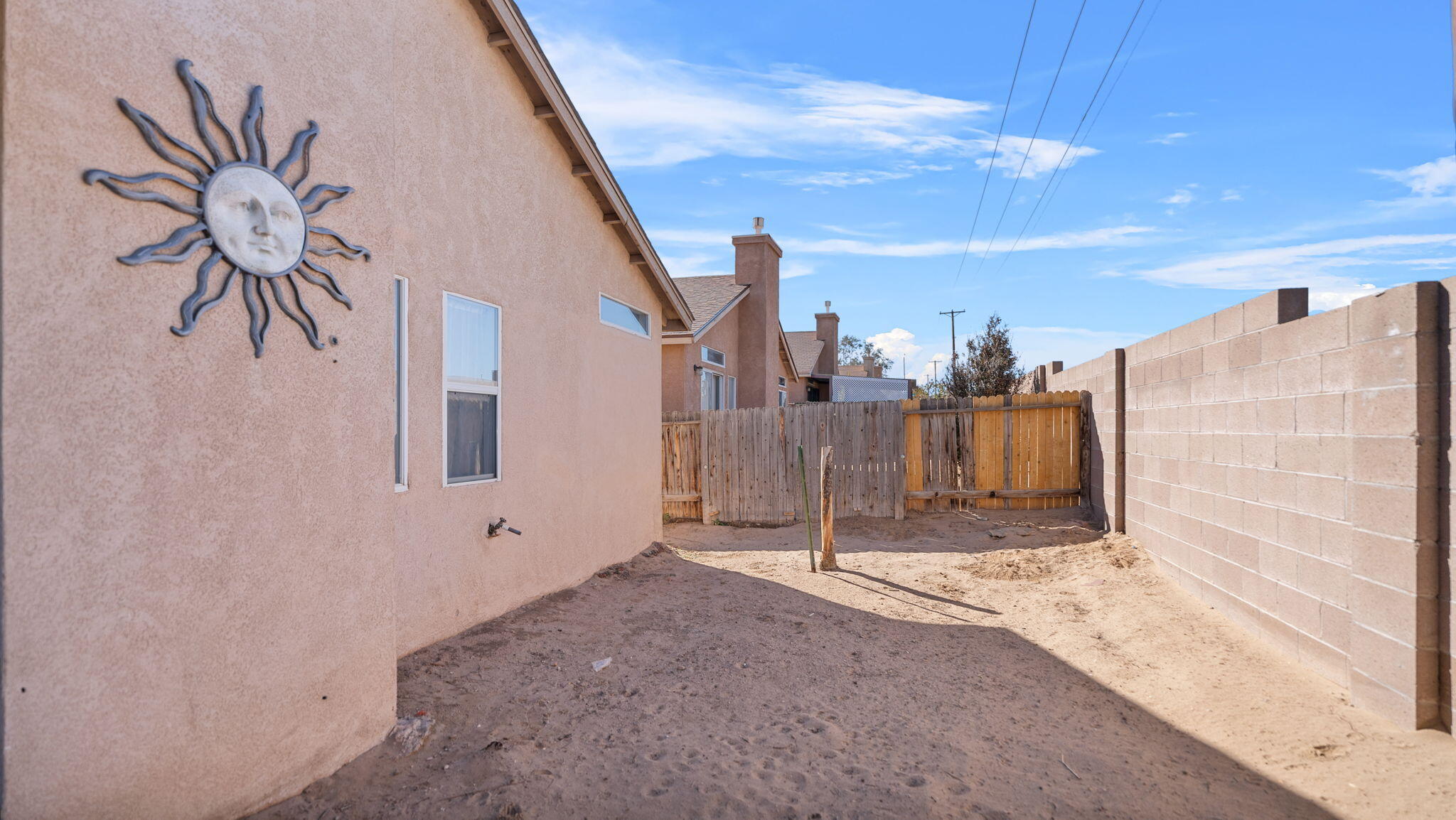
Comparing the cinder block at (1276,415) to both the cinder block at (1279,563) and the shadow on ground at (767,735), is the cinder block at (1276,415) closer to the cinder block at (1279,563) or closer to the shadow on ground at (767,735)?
the cinder block at (1279,563)

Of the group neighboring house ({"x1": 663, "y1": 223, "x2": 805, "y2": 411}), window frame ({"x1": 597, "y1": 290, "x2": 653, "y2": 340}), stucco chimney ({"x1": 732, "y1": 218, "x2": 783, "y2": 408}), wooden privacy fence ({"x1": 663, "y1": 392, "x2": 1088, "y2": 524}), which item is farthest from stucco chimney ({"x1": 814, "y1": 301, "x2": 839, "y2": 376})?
window frame ({"x1": 597, "y1": 290, "x2": 653, "y2": 340})

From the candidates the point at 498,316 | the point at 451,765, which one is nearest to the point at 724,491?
the point at 498,316

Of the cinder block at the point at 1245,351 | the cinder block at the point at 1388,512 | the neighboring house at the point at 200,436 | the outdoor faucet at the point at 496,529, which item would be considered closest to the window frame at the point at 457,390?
the neighboring house at the point at 200,436

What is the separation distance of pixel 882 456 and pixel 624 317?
5338mm

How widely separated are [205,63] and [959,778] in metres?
4.75

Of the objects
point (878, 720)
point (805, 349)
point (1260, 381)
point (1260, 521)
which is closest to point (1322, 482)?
point (1260, 521)

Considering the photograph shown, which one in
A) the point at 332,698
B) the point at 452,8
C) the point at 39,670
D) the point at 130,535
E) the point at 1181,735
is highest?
the point at 452,8

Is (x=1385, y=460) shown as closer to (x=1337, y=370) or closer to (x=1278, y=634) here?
(x=1337, y=370)

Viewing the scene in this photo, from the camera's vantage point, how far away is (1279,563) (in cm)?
579

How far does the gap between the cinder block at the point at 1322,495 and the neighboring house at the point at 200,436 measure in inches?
220

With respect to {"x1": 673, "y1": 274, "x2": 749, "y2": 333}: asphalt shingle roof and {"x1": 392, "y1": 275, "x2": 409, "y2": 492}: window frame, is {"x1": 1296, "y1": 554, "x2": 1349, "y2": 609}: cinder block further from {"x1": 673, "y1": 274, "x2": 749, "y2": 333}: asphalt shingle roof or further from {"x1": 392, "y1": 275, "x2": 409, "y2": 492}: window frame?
{"x1": 673, "y1": 274, "x2": 749, "y2": 333}: asphalt shingle roof

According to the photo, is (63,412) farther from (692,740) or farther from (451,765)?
(692,740)

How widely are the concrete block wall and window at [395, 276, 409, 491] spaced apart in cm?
591

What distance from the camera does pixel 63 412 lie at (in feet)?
8.54
